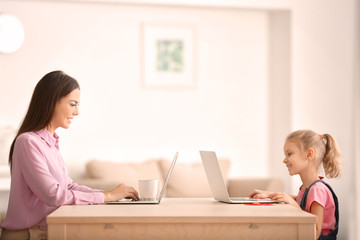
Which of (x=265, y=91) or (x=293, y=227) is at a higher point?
(x=265, y=91)

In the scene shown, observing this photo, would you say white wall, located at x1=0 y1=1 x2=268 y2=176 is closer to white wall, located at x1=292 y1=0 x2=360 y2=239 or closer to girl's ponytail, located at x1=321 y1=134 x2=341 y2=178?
white wall, located at x1=292 y1=0 x2=360 y2=239

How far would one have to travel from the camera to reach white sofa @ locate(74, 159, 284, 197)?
16.4ft

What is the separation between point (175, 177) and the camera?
517 centimetres

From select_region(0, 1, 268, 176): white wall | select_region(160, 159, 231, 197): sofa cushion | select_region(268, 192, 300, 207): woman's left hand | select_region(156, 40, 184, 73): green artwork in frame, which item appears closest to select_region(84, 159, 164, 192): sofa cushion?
select_region(160, 159, 231, 197): sofa cushion

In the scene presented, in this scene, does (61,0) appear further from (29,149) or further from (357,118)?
(29,149)

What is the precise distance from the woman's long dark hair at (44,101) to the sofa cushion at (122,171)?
234 centimetres

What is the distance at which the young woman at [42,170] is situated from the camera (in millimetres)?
2373

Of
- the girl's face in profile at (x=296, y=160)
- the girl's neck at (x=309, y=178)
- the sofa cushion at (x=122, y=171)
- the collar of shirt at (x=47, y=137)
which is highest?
the collar of shirt at (x=47, y=137)

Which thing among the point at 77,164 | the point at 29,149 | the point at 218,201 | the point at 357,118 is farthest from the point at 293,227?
the point at 77,164

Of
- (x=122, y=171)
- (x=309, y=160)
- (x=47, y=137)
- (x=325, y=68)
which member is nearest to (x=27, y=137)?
(x=47, y=137)

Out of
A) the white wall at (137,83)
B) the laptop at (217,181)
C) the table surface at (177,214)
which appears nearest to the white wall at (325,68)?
A: the white wall at (137,83)

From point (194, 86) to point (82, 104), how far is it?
1.07 m

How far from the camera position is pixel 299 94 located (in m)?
5.61

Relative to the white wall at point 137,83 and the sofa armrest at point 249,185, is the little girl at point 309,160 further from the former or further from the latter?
the white wall at point 137,83
